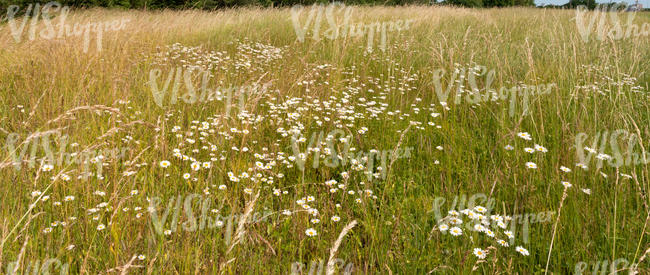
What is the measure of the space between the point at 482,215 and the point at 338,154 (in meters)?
1.08

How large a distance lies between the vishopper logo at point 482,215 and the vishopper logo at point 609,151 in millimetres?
479

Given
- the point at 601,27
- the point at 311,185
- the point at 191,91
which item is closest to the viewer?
the point at 311,185

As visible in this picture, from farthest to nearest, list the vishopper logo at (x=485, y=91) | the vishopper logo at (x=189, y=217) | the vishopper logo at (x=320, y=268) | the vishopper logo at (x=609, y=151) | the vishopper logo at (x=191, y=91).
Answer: the vishopper logo at (x=191, y=91) < the vishopper logo at (x=485, y=91) < the vishopper logo at (x=609, y=151) < the vishopper logo at (x=189, y=217) < the vishopper logo at (x=320, y=268)

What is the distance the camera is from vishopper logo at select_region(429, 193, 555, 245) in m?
1.74

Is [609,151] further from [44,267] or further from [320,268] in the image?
[44,267]

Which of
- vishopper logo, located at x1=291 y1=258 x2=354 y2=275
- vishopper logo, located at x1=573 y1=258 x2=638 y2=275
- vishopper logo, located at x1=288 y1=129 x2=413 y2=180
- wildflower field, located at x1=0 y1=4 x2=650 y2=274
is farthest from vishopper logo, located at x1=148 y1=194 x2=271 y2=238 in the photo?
vishopper logo, located at x1=573 y1=258 x2=638 y2=275

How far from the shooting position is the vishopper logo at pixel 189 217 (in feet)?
5.42

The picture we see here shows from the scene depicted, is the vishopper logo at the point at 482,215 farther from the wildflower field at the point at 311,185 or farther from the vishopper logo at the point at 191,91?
the vishopper logo at the point at 191,91

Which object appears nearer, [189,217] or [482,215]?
[189,217]

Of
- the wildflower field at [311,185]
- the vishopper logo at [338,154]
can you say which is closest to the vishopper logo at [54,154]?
the wildflower field at [311,185]

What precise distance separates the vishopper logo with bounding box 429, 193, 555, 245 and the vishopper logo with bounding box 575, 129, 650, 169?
0.48 metres

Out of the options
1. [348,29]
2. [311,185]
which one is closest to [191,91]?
[311,185]

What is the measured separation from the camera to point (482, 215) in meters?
1.80

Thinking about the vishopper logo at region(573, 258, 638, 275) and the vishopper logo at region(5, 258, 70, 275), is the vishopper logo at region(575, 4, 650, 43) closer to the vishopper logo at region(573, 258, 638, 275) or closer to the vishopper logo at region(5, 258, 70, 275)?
the vishopper logo at region(573, 258, 638, 275)
